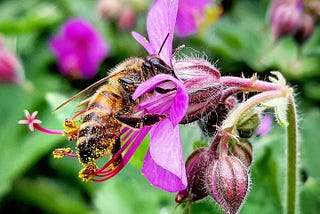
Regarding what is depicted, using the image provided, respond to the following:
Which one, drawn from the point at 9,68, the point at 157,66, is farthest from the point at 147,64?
the point at 9,68

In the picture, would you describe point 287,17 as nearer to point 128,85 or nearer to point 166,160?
point 128,85

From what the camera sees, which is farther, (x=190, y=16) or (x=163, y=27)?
(x=190, y=16)

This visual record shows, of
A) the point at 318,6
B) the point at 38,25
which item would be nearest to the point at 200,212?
the point at 318,6

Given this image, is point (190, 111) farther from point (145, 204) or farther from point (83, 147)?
point (145, 204)

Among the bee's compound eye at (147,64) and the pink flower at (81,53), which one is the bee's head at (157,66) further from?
the pink flower at (81,53)

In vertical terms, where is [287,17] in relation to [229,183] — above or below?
below

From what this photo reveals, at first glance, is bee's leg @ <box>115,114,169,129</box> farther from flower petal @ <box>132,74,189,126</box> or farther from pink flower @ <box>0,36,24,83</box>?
pink flower @ <box>0,36,24,83</box>
